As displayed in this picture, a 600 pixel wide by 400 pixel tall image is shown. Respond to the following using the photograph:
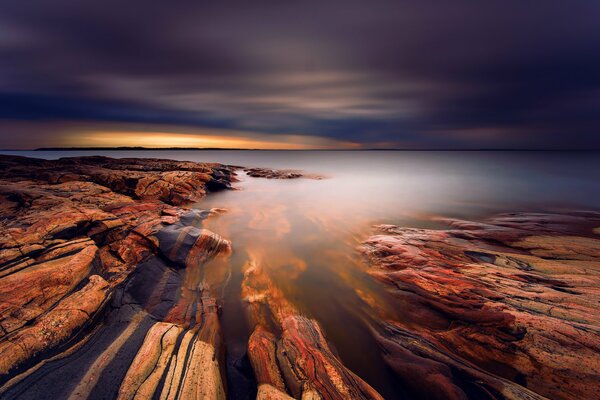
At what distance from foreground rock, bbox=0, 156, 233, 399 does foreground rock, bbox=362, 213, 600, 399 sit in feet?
14.7

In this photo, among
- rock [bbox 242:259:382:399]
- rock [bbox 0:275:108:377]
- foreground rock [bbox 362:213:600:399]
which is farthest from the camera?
foreground rock [bbox 362:213:600:399]

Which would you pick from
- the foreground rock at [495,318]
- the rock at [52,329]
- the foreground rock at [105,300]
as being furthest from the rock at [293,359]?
the rock at [52,329]

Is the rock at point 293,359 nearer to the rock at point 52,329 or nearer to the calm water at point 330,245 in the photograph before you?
the calm water at point 330,245

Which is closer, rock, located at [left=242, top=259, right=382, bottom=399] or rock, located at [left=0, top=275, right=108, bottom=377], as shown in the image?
rock, located at [left=0, top=275, right=108, bottom=377]

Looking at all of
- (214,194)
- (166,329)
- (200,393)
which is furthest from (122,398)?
(214,194)

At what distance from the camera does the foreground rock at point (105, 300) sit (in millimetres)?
3844

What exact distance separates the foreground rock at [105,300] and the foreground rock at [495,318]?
447 cm

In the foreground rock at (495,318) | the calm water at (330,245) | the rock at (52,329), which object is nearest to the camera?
the rock at (52,329)

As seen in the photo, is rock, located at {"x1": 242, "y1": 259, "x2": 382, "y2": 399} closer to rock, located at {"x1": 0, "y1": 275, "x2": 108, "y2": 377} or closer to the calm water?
the calm water

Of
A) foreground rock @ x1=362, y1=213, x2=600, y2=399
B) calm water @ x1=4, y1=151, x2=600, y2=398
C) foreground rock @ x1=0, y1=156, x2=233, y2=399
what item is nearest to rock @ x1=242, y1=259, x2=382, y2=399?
calm water @ x1=4, y1=151, x2=600, y2=398

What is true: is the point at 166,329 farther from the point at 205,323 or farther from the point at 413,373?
the point at 413,373

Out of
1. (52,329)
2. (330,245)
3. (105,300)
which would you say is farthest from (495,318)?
(52,329)

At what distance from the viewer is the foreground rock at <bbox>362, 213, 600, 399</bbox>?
14.4 feet

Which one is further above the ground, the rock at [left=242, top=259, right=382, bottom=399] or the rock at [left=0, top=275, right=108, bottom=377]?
the rock at [left=0, top=275, right=108, bottom=377]
